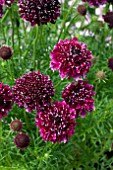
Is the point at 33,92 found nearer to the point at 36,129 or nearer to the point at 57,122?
the point at 57,122

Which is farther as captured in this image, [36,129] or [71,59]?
[36,129]

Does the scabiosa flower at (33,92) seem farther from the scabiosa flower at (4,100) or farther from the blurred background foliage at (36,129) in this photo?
the blurred background foliage at (36,129)

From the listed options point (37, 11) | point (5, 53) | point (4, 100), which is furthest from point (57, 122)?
point (37, 11)

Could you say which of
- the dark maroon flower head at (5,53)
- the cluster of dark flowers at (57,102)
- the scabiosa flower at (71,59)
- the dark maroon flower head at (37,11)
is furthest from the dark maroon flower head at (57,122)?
the dark maroon flower head at (37,11)

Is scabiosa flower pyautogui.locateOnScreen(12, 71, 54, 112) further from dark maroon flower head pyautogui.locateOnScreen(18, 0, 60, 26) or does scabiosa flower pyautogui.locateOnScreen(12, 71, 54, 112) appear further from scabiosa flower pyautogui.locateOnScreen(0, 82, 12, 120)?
dark maroon flower head pyautogui.locateOnScreen(18, 0, 60, 26)

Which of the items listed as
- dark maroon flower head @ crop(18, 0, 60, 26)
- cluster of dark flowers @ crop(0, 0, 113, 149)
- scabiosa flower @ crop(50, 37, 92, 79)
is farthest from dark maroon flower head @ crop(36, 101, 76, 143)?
dark maroon flower head @ crop(18, 0, 60, 26)

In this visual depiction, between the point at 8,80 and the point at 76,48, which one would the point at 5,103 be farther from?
the point at 8,80
